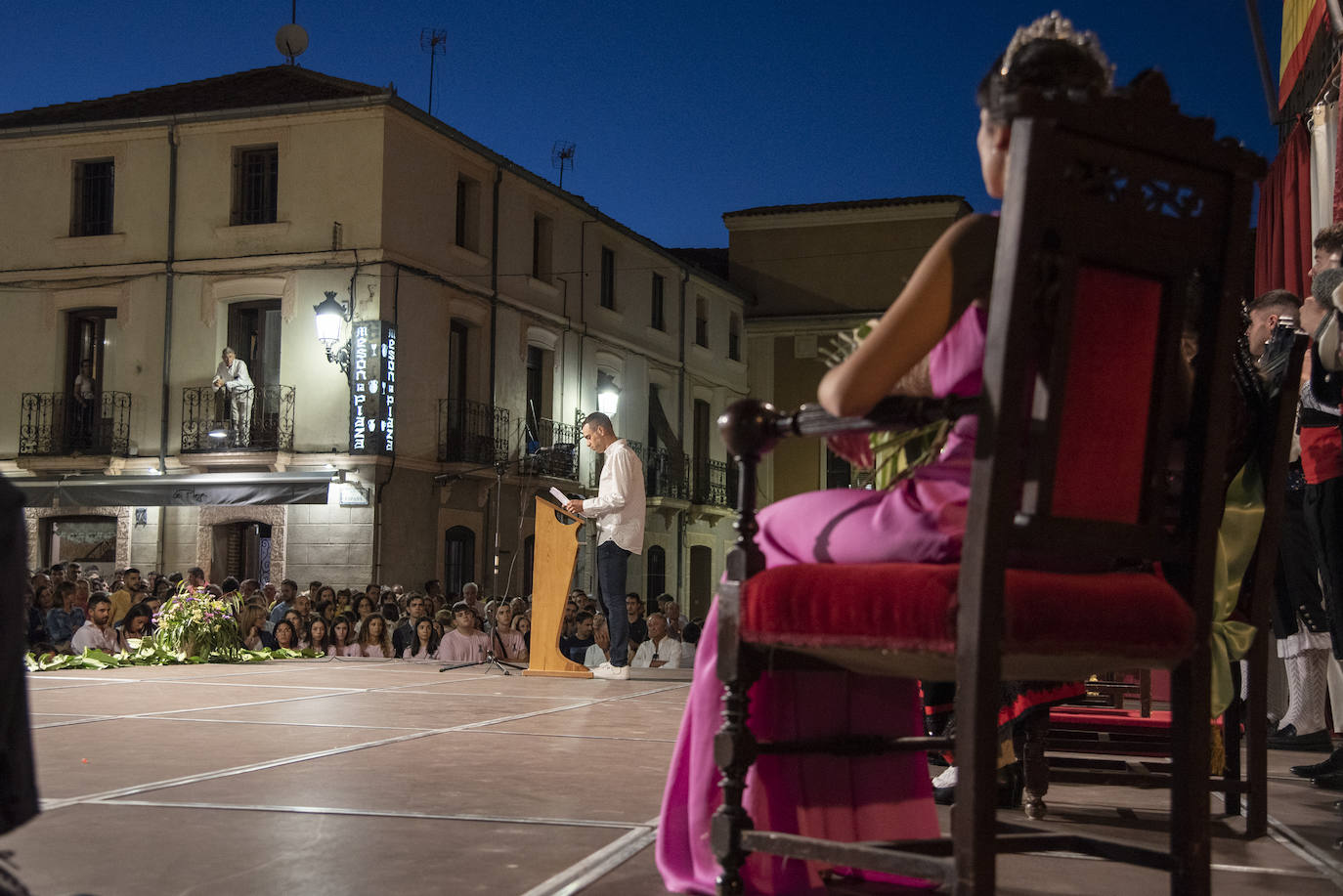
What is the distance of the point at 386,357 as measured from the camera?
732 inches

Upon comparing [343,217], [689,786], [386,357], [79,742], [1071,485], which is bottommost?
[79,742]

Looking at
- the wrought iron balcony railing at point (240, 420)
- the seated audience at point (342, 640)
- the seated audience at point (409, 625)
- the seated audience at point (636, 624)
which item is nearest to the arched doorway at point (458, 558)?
the wrought iron balcony railing at point (240, 420)

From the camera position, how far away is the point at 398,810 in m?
2.84

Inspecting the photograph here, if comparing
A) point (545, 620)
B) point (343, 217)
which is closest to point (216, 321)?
point (343, 217)

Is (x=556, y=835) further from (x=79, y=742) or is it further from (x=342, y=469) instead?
(x=342, y=469)

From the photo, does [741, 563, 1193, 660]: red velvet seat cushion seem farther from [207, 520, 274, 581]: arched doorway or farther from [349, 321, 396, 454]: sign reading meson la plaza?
[207, 520, 274, 581]: arched doorway

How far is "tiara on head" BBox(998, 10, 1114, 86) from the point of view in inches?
82.3

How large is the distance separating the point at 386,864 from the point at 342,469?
16.8 meters

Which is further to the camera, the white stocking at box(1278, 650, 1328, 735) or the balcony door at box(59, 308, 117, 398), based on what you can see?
the balcony door at box(59, 308, 117, 398)

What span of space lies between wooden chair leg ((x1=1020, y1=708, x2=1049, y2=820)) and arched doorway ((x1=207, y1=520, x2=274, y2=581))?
17.4 m

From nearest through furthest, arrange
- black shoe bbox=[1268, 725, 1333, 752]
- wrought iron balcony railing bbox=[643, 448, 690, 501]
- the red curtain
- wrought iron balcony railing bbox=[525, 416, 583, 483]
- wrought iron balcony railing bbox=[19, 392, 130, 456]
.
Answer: black shoe bbox=[1268, 725, 1333, 752] → the red curtain → wrought iron balcony railing bbox=[19, 392, 130, 456] → wrought iron balcony railing bbox=[525, 416, 583, 483] → wrought iron balcony railing bbox=[643, 448, 690, 501]

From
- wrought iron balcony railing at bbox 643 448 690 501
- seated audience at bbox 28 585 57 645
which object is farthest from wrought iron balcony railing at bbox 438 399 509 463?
seated audience at bbox 28 585 57 645

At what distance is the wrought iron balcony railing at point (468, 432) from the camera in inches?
786

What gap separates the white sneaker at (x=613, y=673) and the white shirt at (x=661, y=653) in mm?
3490
